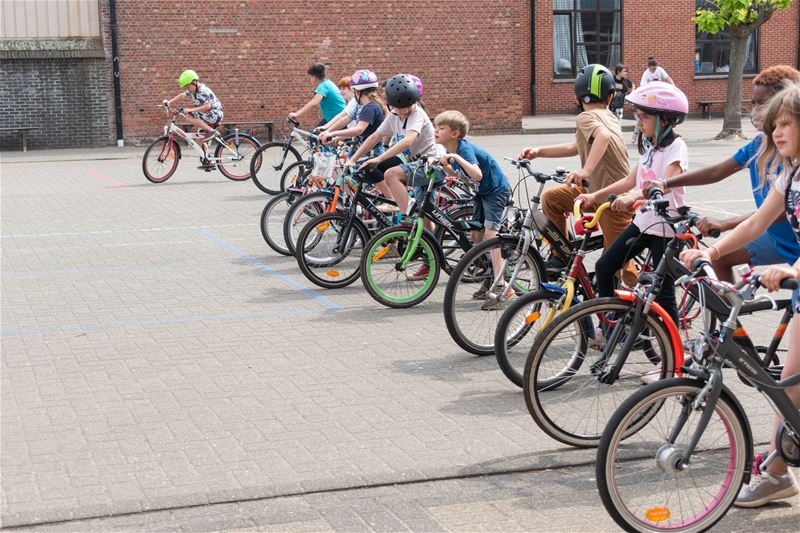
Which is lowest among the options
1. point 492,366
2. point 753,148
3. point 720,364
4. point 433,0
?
point 492,366

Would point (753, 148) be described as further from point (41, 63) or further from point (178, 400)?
point (41, 63)

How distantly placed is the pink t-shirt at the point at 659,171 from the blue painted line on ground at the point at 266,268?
319cm

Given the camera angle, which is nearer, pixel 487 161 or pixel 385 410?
pixel 385 410

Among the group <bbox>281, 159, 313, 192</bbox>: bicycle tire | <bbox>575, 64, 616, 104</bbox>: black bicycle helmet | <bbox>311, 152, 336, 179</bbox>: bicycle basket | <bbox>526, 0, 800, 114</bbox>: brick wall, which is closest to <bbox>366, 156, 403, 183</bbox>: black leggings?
<bbox>311, 152, 336, 179</bbox>: bicycle basket

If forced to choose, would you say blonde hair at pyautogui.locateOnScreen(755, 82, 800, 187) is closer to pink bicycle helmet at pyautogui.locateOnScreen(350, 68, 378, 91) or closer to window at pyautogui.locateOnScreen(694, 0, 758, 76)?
pink bicycle helmet at pyautogui.locateOnScreen(350, 68, 378, 91)

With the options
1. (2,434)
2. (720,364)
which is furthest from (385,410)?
(720,364)

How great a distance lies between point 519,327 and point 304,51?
22719 millimetres

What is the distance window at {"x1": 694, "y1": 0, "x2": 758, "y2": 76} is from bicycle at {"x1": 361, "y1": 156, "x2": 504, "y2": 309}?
30339 mm

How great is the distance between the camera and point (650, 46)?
36344 millimetres

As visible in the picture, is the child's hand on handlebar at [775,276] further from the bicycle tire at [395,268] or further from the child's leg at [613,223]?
the bicycle tire at [395,268]

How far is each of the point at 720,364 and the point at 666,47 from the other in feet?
111

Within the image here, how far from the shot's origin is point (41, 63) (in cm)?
2616

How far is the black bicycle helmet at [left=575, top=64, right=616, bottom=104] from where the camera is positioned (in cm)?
712

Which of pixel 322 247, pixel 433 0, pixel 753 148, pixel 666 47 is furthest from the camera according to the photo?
pixel 666 47
